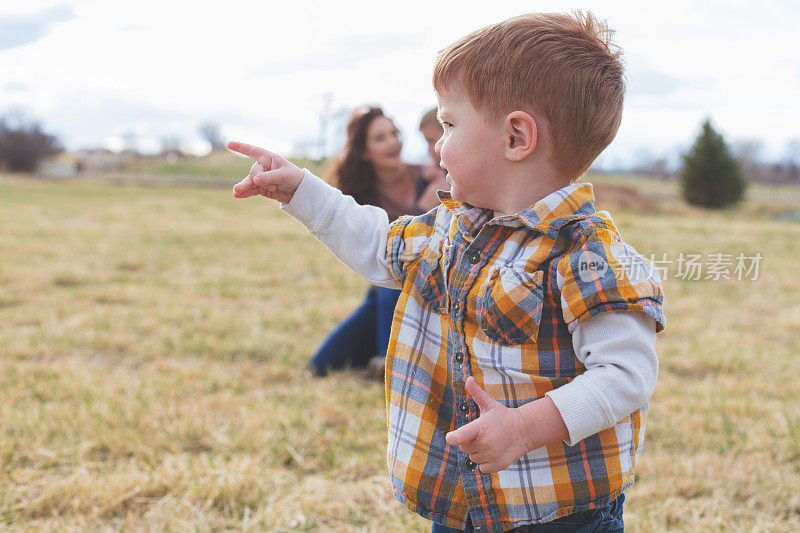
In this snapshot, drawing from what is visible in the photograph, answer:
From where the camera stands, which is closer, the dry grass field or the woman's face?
the dry grass field

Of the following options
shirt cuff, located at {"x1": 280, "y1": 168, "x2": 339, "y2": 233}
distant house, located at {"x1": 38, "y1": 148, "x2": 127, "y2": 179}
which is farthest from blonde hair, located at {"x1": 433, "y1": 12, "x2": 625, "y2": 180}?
distant house, located at {"x1": 38, "y1": 148, "x2": 127, "y2": 179}

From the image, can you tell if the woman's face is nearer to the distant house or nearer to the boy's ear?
the boy's ear

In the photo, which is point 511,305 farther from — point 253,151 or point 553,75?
point 253,151

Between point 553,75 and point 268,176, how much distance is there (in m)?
0.61

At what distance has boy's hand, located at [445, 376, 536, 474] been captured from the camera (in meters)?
1.21

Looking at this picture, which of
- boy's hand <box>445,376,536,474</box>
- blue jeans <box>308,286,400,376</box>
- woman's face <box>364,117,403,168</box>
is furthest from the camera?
woman's face <box>364,117,403,168</box>

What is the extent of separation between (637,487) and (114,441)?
198 cm

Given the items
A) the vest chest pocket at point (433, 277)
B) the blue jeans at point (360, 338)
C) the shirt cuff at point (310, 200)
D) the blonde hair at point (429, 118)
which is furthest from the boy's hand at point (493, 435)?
the blue jeans at point (360, 338)

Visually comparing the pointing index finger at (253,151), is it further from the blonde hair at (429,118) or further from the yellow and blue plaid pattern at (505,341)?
the blonde hair at (429,118)

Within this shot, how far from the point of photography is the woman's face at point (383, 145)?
429cm

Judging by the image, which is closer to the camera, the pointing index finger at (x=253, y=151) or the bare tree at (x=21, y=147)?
the pointing index finger at (x=253, y=151)

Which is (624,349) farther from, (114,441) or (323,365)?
(323,365)

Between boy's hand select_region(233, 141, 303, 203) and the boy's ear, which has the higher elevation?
the boy's ear

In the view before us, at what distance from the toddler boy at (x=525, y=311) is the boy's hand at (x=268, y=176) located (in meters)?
0.34
